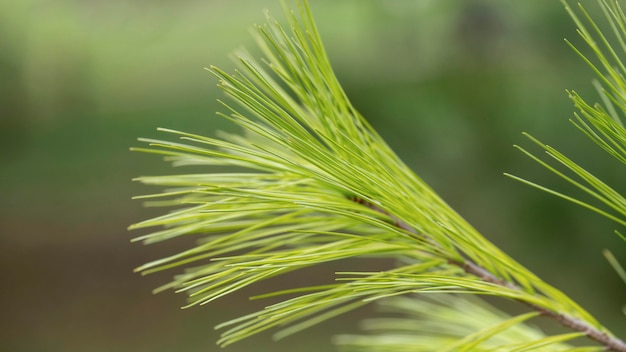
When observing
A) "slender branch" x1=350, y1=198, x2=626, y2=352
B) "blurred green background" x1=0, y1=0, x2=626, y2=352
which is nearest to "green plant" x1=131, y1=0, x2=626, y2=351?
"slender branch" x1=350, y1=198, x2=626, y2=352

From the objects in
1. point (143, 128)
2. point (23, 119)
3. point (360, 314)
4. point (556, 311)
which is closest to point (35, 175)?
point (23, 119)

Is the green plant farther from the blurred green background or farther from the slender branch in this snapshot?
the blurred green background

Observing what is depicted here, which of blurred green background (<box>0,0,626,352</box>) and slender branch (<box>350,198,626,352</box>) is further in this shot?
blurred green background (<box>0,0,626,352</box>)

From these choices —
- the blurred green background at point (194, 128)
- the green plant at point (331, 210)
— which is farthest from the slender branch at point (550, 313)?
the blurred green background at point (194, 128)

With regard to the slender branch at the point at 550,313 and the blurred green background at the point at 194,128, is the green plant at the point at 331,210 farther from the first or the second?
the blurred green background at the point at 194,128

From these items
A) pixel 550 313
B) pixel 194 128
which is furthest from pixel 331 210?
pixel 194 128

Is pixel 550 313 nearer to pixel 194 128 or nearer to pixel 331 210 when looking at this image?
pixel 331 210

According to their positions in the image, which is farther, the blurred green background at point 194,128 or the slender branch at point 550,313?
the blurred green background at point 194,128
